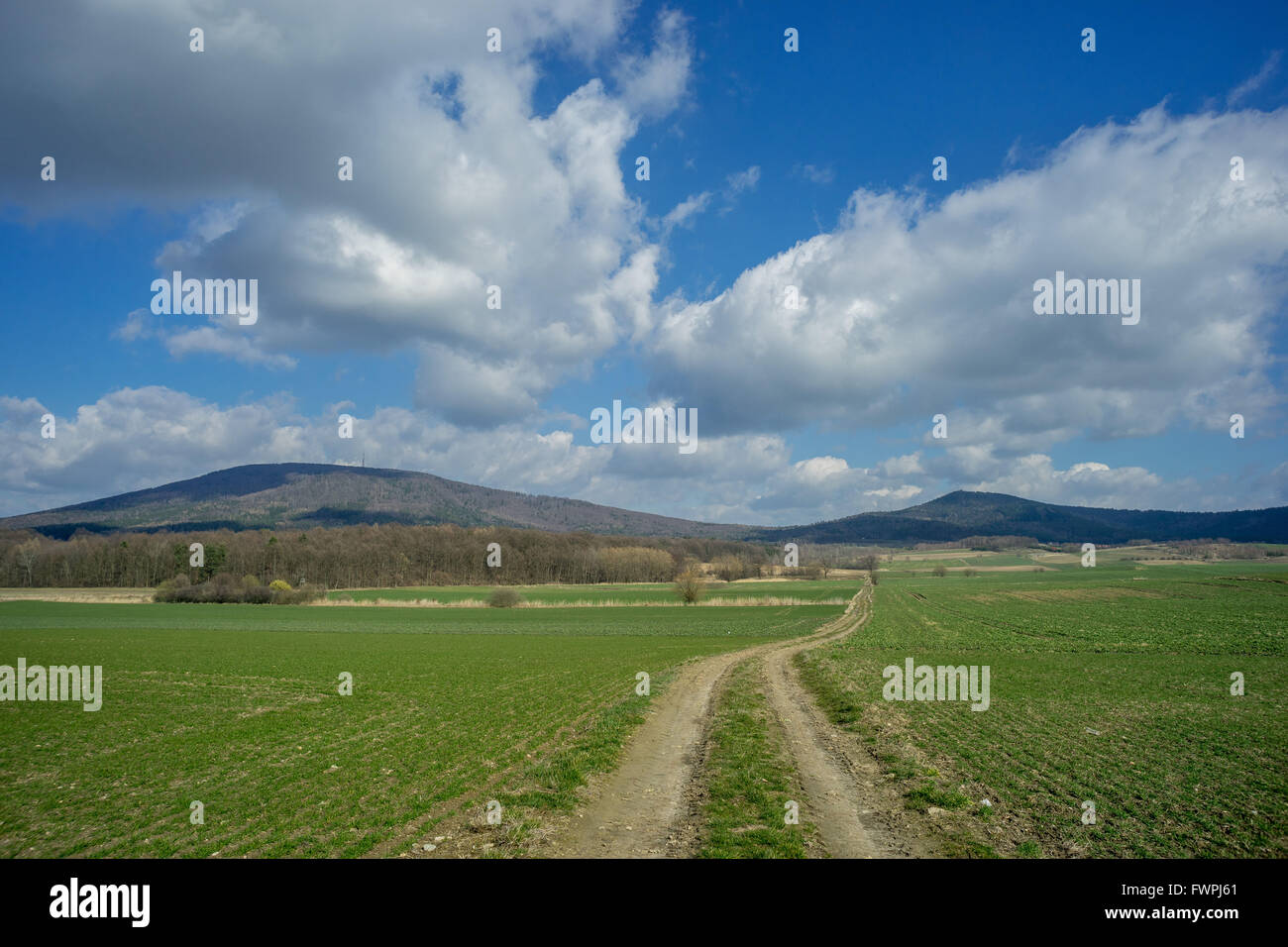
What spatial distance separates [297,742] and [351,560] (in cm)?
15423

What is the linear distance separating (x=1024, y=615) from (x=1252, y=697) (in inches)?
1879

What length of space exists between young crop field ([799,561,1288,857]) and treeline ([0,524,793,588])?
133 meters

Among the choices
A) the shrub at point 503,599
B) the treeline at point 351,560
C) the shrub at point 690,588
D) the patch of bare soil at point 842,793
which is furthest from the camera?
the treeline at point 351,560

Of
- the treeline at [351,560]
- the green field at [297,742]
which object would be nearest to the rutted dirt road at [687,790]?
the green field at [297,742]

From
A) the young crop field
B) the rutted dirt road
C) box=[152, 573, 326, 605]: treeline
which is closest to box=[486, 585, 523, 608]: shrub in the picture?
box=[152, 573, 326, 605]: treeline

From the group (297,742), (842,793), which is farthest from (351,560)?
(842,793)

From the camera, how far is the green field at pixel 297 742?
11.3 metres

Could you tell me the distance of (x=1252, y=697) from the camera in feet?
72.6

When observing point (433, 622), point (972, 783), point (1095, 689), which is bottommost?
point (433, 622)

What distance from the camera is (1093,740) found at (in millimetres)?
16484

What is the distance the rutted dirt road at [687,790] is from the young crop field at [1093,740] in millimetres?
1077

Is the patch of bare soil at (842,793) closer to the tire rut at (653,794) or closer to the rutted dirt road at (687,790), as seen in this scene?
the rutted dirt road at (687,790)
